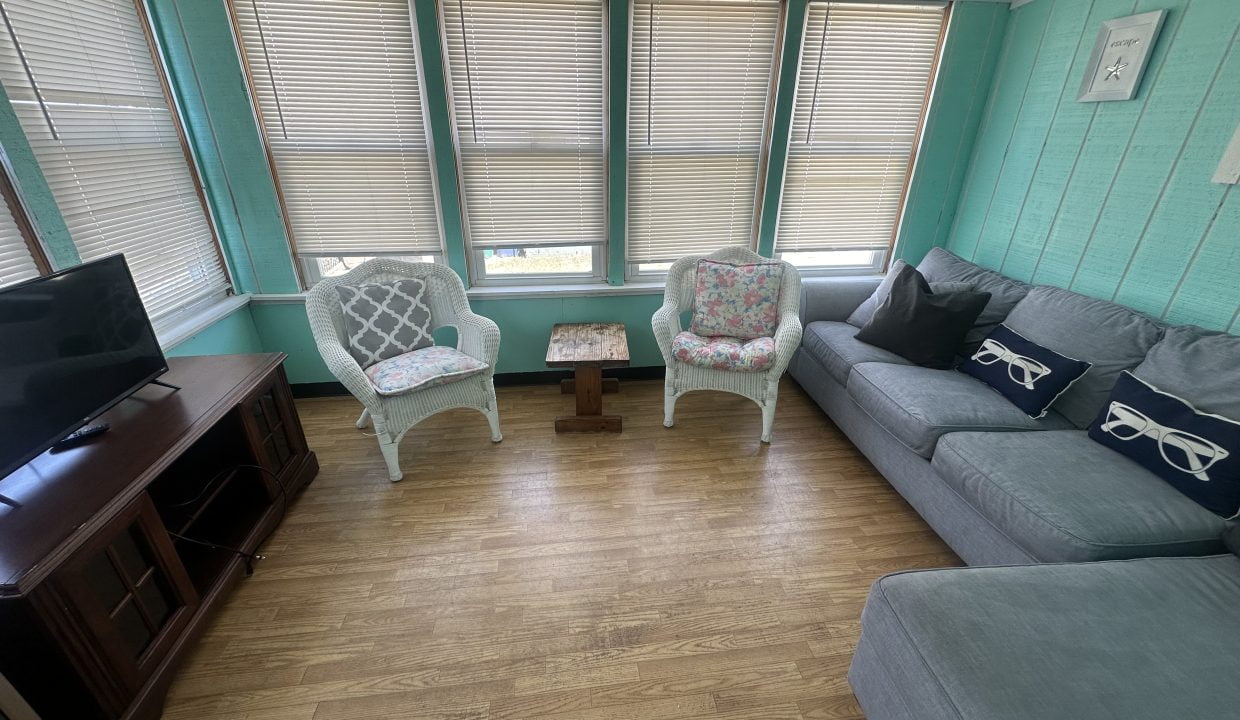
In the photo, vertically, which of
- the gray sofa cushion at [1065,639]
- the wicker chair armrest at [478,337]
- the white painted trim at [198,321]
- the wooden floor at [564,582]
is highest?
the white painted trim at [198,321]

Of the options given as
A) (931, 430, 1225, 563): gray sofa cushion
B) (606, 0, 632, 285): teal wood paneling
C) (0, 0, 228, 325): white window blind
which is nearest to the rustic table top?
(606, 0, 632, 285): teal wood paneling

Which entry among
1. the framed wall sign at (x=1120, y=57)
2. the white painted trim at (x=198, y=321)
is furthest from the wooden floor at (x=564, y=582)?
the framed wall sign at (x=1120, y=57)

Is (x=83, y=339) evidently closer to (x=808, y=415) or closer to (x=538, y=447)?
(x=538, y=447)

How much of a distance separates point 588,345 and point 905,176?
2.28 m

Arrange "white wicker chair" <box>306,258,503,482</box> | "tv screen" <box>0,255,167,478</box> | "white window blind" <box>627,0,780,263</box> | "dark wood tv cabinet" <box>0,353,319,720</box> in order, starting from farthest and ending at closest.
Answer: "white window blind" <box>627,0,780,263</box> < "white wicker chair" <box>306,258,503,482</box> < "tv screen" <box>0,255,167,478</box> < "dark wood tv cabinet" <box>0,353,319,720</box>

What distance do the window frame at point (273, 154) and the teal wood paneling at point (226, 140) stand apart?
0.8 inches

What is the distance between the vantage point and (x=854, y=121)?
284 cm

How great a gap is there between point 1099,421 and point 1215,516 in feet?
1.38

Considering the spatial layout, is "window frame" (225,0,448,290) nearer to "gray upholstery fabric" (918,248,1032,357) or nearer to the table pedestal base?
the table pedestal base

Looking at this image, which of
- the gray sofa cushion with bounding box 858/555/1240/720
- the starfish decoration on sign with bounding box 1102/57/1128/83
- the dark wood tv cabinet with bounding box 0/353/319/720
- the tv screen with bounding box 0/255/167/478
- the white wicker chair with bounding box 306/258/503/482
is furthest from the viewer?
the white wicker chair with bounding box 306/258/503/482

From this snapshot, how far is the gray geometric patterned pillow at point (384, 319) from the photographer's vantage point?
7.80 ft

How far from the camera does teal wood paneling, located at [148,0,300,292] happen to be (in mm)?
2297

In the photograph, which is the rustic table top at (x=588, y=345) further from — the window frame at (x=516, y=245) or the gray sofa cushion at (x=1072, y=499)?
the gray sofa cushion at (x=1072, y=499)

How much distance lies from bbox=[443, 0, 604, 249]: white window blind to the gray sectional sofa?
1853mm
